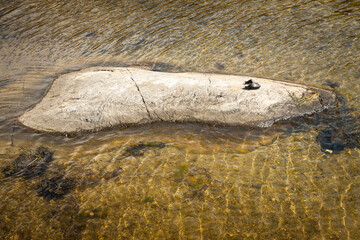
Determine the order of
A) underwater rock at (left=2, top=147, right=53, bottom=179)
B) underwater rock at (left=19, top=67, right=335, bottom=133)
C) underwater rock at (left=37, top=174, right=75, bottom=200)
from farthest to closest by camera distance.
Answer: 1. underwater rock at (left=19, top=67, right=335, bottom=133)
2. underwater rock at (left=2, top=147, right=53, bottom=179)
3. underwater rock at (left=37, top=174, right=75, bottom=200)

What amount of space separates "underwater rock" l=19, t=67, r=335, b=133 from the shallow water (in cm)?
25

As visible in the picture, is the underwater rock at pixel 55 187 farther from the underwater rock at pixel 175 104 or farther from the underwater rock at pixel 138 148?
the underwater rock at pixel 175 104

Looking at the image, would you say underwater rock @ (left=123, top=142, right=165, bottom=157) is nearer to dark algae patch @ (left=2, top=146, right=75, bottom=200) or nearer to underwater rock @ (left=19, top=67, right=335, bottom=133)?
underwater rock @ (left=19, top=67, right=335, bottom=133)

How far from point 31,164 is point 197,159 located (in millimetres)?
3271

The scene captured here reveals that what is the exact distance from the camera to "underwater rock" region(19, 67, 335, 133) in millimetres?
6141

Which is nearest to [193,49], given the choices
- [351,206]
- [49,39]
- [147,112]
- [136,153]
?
[147,112]

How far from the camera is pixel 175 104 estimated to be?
6.42m

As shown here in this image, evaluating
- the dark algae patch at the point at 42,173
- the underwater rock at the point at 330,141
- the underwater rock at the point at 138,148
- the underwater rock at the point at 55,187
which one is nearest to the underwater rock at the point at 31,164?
the dark algae patch at the point at 42,173

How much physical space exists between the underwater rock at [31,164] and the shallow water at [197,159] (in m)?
0.07

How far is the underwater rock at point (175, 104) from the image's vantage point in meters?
6.14

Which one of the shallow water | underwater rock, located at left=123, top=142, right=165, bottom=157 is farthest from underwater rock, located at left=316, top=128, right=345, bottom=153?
underwater rock, located at left=123, top=142, right=165, bottom=157

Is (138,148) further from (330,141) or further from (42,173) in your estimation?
(330,141)

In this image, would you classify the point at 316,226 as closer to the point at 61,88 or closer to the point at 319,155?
the point at 319,155

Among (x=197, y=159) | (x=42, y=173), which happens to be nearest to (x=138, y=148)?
(x=197, y=159)
